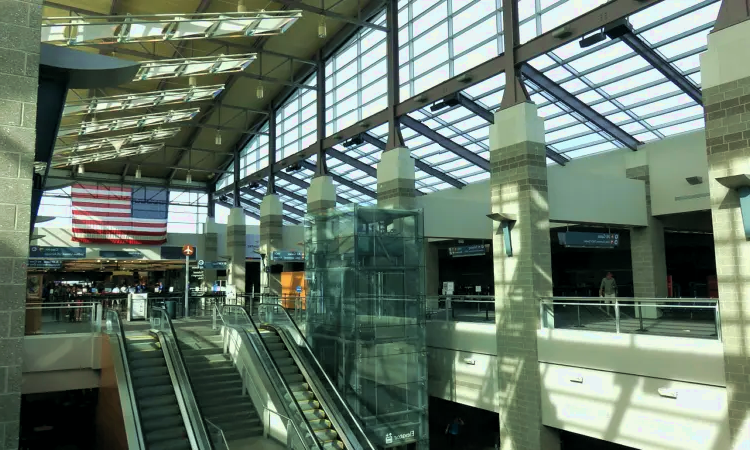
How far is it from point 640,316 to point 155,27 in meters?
12.7


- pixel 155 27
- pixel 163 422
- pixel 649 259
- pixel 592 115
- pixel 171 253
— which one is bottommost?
pixel 163 422

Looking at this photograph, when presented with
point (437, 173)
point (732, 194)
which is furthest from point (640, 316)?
point (437, 173)

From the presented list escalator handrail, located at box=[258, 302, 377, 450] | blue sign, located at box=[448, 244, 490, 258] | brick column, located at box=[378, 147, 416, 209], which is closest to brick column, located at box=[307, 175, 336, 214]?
brick column, located at box=[378, 147, 416, 209]

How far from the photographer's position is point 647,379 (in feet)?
36.2

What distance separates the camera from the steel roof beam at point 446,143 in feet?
71.8

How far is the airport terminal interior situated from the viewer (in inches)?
386

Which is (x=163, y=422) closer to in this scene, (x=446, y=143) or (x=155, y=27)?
(x=155, y=27)

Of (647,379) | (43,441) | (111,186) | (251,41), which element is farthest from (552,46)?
(111,186)

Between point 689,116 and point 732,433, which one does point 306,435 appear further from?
point 689,116

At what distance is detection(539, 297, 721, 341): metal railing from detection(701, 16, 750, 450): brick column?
46cm

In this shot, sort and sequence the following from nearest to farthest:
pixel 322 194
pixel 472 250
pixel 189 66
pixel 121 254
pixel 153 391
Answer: pixel 153 391
pixel 189 66
pixel 472 250
pixel 322 194
pixel 121 254

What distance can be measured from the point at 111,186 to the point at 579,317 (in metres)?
35.5

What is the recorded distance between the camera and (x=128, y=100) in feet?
56.2

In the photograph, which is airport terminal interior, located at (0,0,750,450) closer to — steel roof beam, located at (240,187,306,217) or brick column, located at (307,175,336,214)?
brick column, located at (307,175,336,214)
